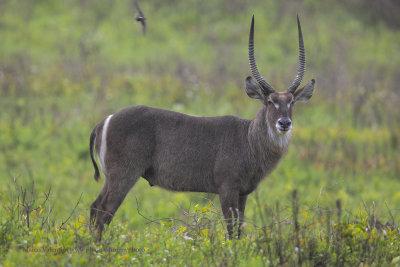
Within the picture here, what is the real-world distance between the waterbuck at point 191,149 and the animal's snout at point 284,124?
2.9 inches

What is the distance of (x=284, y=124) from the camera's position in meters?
5.35

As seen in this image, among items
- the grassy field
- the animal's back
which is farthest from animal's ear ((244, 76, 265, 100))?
the grassy field

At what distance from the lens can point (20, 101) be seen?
41.1 ft

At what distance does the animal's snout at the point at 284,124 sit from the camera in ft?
17.6

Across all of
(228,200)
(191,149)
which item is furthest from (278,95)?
(228,200)

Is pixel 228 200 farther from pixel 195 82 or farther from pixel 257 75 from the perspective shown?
pixel 195 82

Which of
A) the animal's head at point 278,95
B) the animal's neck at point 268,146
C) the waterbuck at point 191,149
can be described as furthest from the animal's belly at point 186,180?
the animal's head at point 278,95

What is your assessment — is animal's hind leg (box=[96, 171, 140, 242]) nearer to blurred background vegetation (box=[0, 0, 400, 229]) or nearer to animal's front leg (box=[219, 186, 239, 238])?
blurred background vegetation (box=[0, 0, 400, 229])

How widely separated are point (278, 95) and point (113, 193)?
77.8 inches

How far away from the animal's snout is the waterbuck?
0.24ft

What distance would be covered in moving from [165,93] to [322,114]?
3940mm

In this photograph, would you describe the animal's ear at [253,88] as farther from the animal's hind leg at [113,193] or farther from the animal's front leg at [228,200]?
the animal's hind leg at [113,193]

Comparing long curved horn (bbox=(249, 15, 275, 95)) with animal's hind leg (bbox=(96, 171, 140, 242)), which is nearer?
animal's hind leg (bbox=(96, 171, 140, 242))

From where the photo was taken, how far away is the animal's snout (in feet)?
17.6
